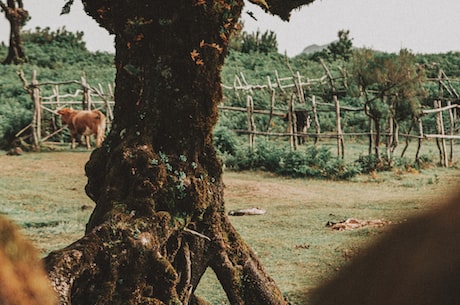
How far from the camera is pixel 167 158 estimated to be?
4496mm

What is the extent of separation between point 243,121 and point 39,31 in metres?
26.3

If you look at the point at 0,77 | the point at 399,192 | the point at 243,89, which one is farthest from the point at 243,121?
the point at 0,77

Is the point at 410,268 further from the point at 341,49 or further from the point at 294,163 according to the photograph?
the point at 341,49

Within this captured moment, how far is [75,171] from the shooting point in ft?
50.4

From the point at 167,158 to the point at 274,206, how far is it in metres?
7.06

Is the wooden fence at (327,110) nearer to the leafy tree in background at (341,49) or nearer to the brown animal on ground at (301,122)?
the brown animal on ground at (301,122)

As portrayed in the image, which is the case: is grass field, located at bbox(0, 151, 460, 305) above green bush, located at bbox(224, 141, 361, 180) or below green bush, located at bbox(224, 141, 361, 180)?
below

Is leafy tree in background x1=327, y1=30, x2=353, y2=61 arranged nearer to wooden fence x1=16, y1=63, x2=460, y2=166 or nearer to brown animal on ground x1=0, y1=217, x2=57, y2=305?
wooden fence x1=16, y1=63, x2=460, y2=166

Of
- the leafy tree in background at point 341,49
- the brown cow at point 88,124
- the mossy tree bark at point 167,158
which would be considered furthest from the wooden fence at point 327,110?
the mossy tree bark at point 167,158

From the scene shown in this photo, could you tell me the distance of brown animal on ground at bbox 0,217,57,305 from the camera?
809 mm

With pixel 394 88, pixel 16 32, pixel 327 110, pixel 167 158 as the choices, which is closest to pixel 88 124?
pixel 327 110

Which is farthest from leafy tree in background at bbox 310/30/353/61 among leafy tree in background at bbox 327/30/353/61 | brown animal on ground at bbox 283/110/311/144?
brown animal on ground at bbox 283/110/311/144

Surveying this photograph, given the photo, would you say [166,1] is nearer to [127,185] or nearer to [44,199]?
[127,185]

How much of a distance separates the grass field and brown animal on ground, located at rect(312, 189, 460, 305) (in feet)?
14.9
